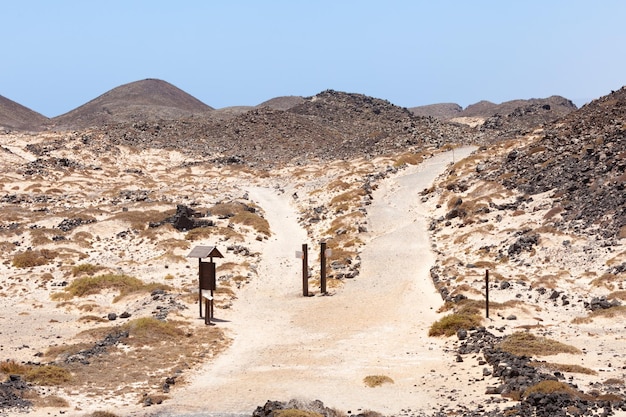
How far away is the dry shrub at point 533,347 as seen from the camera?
21.2m

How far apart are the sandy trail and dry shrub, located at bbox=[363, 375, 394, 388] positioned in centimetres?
20

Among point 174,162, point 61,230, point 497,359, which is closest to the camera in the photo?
point 497,359

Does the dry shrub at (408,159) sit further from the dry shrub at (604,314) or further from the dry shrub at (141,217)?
the dry shrub at (604,314)

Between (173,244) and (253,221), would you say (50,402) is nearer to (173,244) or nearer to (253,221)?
(173,244)

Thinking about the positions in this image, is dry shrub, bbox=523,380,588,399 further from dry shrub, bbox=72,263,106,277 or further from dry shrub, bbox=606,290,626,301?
dry shrub, bbox=72,263,106,277

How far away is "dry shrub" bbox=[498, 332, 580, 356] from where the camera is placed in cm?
2120

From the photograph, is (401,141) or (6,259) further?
(401,141)

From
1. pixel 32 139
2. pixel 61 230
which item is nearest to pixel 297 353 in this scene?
pixel 61 230

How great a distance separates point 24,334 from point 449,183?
38.8m

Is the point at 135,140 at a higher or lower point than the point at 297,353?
higher

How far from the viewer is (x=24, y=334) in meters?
27.7

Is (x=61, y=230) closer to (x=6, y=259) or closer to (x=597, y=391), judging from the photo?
(x=6, y=259)

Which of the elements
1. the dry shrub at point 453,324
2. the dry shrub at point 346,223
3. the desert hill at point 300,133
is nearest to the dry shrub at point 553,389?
the dry shrub at point 453,324

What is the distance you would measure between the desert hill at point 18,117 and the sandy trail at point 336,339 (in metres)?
129
